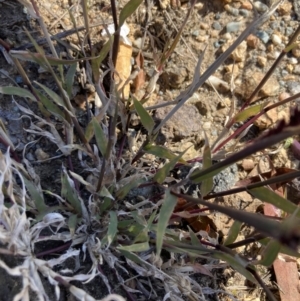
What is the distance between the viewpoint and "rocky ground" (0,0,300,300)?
135 cm

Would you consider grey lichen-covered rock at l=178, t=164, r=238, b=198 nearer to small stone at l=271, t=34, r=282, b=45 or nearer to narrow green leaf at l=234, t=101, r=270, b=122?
narrow green leaf at l=234, t=101, r=270, b=122

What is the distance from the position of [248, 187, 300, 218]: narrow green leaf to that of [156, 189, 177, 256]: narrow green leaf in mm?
175

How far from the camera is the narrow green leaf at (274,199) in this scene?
3.01 ft

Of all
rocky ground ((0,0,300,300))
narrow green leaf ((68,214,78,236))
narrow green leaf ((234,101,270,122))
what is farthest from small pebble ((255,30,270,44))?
narrow green leaf ((68,214,78,236))

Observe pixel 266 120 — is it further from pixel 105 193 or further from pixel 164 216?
pixel 164 216

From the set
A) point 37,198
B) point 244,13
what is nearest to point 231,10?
point 244,13

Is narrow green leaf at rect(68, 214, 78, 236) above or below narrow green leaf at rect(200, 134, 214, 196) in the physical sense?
below

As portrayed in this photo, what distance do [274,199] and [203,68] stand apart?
28.5 inches

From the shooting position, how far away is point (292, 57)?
5.32 feet

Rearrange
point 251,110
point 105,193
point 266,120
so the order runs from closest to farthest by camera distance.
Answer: point 105,193 < point 251,110 < point 266,120

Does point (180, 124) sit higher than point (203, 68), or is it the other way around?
point (203, 68)

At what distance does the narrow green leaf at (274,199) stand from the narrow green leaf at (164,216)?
0.18 m

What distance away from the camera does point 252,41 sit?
160 centimetres

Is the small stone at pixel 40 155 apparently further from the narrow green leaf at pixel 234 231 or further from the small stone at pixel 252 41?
the small stone at pixel 252 41
